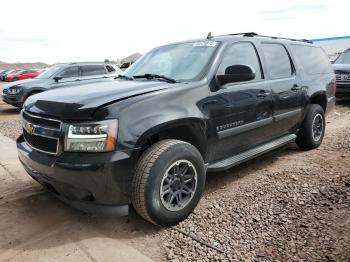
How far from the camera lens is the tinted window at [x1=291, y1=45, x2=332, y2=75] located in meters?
5.48

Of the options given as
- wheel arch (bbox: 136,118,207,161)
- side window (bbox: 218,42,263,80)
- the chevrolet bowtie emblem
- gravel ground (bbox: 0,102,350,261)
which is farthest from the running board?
the chevrolet bowtie emblem

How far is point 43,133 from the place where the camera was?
126 inches

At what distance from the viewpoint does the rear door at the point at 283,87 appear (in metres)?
4.69

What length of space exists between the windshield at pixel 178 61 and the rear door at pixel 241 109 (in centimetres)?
22

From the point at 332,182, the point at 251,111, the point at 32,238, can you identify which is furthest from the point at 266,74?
the point at 32,238

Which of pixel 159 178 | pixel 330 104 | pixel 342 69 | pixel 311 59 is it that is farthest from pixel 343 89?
pixel 159 178

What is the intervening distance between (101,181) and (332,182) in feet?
9.43

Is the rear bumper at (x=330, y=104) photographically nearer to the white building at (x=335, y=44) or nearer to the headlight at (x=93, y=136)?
the headlight at (x=93, y=136)

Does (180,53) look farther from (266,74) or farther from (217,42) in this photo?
(266,74)

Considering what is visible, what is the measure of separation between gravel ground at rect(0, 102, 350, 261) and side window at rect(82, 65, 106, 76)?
8.47 m

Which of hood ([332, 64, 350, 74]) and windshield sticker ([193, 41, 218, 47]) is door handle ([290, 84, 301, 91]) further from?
hood ([332, 64, 350, 74])

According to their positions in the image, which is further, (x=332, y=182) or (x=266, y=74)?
(x=266, y=74)

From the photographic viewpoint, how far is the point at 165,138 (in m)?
3.49

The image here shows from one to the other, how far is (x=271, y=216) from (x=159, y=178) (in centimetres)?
124
